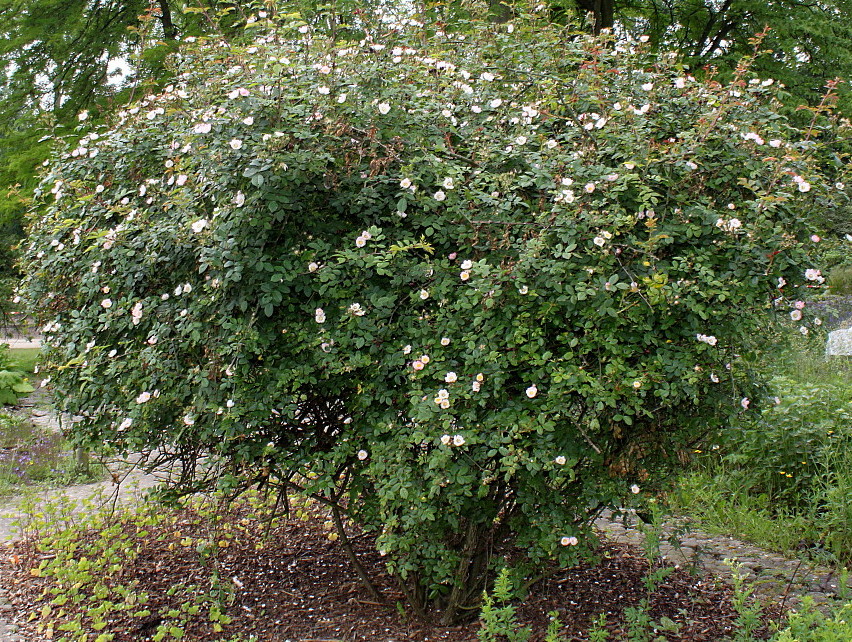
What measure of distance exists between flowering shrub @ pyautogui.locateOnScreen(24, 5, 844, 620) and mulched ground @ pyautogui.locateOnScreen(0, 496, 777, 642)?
30 cm

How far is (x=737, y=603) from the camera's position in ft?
8.89

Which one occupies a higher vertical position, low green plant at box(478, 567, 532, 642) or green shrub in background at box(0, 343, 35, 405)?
low green plant at box(478, 567, 532, 642)

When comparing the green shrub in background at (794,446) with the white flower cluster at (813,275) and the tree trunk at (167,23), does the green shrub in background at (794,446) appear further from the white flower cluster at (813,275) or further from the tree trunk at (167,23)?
the tree trunk at (167,23)

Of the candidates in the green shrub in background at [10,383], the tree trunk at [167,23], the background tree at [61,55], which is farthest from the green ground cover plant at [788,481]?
the green shrub in background at [10,383]

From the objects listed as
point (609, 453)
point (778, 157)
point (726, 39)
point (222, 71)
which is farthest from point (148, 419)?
point (726, 39)

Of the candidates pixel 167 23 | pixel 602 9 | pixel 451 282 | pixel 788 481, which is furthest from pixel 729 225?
pixel 167 23

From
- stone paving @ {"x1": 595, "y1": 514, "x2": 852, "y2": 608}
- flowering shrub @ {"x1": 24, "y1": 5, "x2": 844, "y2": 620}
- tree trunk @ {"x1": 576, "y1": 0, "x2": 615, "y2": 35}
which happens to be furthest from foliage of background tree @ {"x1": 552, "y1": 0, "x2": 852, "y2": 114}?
flowering shrub @ {"x1": 24, "y1": 5, "x2": 844, "y2": 620}

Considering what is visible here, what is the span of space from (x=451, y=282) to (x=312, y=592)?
1.75 meters

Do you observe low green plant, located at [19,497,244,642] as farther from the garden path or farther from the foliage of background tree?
the foliage of background tree

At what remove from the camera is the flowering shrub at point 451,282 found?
243 cm

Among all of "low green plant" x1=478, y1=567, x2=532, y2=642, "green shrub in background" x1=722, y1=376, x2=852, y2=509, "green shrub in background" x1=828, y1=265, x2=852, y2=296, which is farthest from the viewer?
"green shrub in background" x1=828, y1=265, x2=852, y2=296

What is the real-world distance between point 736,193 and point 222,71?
2038 mm

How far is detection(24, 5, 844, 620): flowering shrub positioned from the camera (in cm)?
243

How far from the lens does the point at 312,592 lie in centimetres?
347
